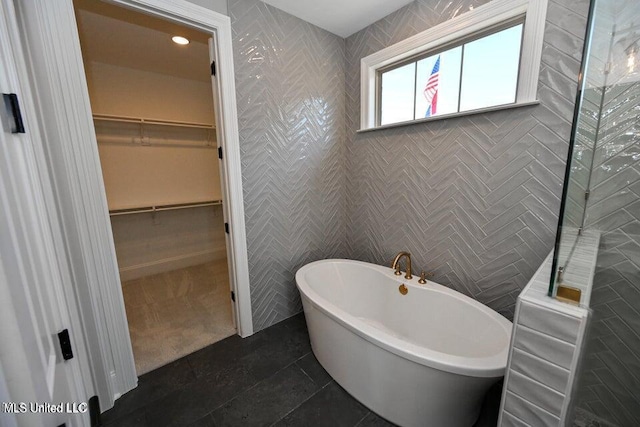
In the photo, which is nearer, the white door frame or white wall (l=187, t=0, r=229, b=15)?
the white door frame

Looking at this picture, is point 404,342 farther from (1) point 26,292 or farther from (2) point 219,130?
(2) point 219,130

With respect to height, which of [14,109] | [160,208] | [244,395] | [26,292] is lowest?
[244,395]

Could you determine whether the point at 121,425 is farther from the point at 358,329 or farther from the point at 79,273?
the point at 358,329

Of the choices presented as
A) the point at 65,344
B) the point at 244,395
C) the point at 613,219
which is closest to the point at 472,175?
the point at 613,219

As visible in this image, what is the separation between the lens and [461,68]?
5.68 feet

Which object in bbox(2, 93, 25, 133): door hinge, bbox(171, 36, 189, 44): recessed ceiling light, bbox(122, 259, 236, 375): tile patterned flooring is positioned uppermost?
bbox(171, 36, 189, 44): recessed ceiling light

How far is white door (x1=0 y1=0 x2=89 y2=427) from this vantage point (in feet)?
1.51

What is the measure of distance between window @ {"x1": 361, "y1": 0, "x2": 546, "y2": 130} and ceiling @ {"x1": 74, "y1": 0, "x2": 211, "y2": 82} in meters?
1.54

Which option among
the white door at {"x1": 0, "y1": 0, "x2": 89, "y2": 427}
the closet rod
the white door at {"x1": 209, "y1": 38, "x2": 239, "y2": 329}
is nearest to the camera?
the white door at {"x1": 0, "y1": 0, "x2": 89, "y2": 427}

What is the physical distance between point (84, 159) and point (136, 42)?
65.7 inches

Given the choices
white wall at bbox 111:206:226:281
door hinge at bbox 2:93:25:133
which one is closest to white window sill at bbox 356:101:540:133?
door hinge at bbox 2:93:25:133

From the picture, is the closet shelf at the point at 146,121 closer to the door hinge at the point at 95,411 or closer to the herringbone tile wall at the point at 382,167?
the herringbone tile wall at the point at 382,167

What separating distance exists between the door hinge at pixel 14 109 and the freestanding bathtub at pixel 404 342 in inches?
56.3

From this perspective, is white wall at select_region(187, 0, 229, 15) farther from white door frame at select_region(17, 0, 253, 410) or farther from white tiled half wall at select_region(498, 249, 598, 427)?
white tiled half wall at select_region(498, 249, 598, 427)
